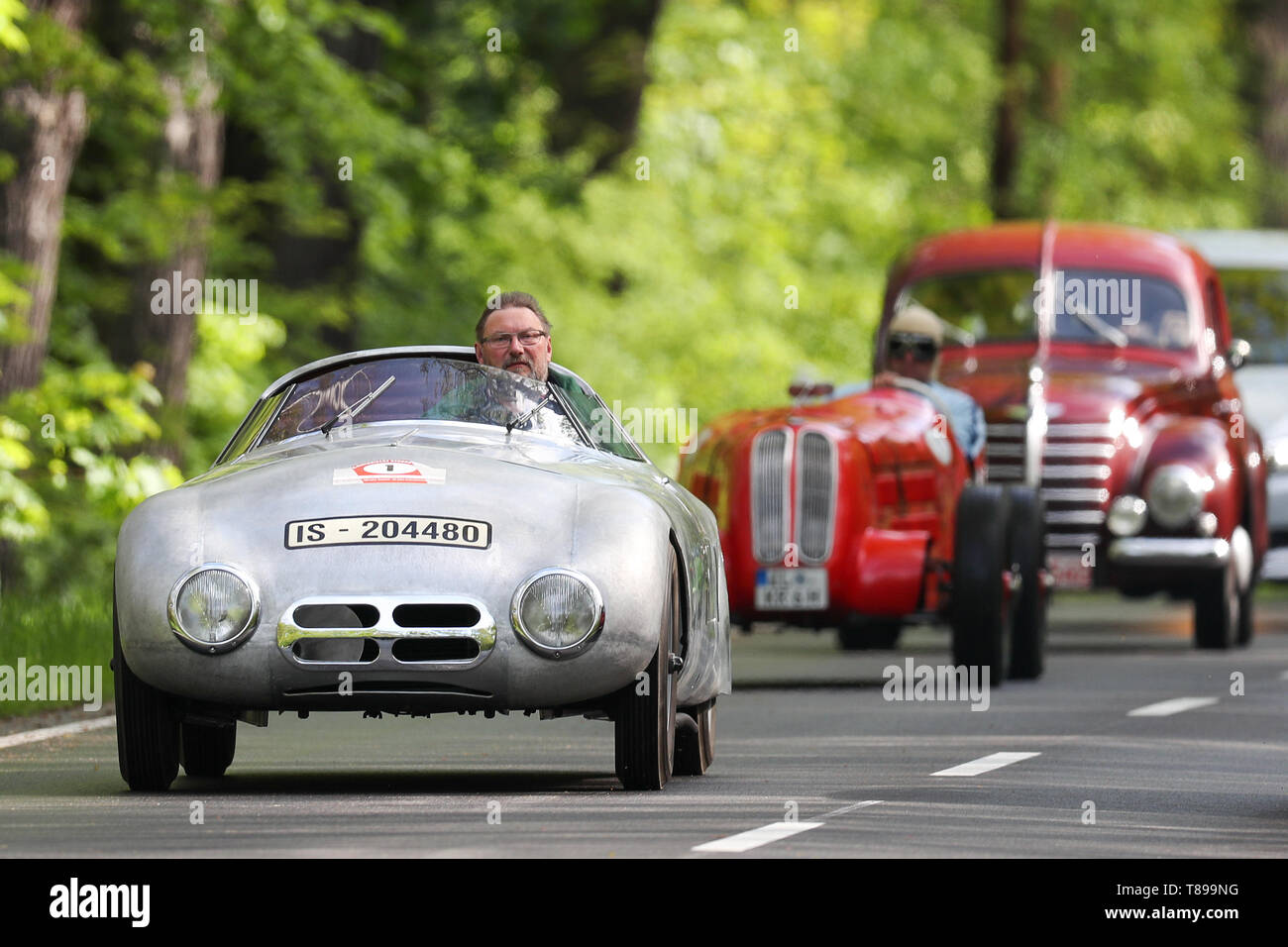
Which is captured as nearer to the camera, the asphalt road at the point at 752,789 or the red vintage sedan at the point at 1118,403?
the asphalt road at the point at 752,789

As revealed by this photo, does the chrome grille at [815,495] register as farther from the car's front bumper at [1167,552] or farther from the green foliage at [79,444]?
the car's front bumper at [1167,552]

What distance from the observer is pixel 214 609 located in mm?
9523

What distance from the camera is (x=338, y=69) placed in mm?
24359

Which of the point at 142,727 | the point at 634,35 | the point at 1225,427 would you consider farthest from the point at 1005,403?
the point at 634,35

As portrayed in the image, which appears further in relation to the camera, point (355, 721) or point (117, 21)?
point (117, 21)

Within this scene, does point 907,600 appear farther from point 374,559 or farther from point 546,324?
point 374,559

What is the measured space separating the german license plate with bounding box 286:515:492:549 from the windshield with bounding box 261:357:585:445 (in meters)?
1.07

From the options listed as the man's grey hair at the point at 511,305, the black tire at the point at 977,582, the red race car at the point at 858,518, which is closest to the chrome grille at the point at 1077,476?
the red race car at the point at 858,518

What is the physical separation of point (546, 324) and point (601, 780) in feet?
5.60

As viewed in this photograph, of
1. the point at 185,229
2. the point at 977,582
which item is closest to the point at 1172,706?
the point at 977,582

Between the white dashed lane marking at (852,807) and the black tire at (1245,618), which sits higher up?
the black tire at (1245,618)

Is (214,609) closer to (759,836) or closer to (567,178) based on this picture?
(759,836)

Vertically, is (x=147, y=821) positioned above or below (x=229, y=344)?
below

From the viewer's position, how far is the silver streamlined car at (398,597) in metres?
9.49
